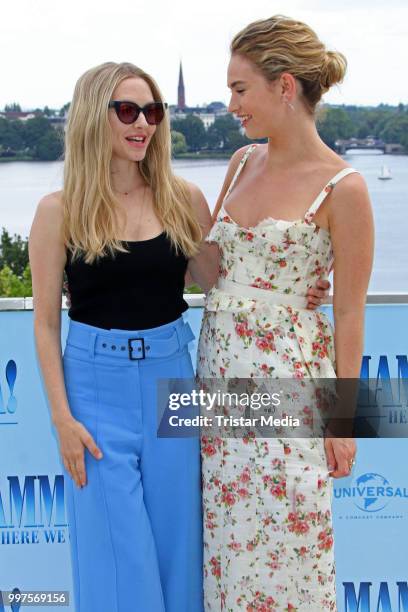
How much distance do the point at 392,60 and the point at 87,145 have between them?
8.72 ft

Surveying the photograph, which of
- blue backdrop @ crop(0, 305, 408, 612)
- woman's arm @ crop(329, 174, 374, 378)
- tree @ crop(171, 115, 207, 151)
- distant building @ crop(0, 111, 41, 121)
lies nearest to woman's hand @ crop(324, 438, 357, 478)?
woman's arm @ crop(329, 174, 374, 378)

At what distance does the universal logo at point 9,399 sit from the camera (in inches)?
121

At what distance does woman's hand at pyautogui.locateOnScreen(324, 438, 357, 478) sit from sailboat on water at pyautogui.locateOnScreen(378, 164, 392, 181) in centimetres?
176

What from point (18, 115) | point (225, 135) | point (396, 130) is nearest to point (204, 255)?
point (225, 135)

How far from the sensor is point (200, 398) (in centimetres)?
240

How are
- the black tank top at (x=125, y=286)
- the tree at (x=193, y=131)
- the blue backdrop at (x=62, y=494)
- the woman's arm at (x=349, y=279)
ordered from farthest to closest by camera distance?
the tree at (x=193, y=131) → the blue backdrop at (x=62, y=494) → the black tank top at (x=125, y=286) → the woman's arm at (x=349, y=279)

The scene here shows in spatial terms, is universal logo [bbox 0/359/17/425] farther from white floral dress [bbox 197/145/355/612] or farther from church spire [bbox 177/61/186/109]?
church spire [bbox 177/61/186/109]

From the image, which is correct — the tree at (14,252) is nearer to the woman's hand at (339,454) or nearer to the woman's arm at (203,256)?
the woman's arm at (203,256)

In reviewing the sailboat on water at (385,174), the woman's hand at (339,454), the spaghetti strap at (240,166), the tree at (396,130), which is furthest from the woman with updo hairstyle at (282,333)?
the tree at (396,130)

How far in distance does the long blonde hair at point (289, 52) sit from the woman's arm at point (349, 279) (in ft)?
0.95

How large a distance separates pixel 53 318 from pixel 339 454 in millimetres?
817

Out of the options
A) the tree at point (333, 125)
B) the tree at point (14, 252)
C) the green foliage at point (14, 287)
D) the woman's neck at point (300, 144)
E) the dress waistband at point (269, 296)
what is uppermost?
the tree at point (333, 125)

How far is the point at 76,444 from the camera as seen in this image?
2.26 m

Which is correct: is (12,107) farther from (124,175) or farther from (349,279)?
(349,279)
